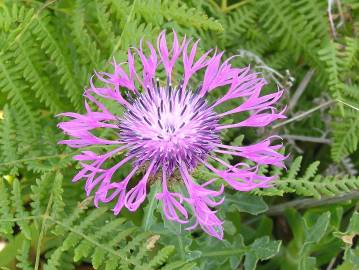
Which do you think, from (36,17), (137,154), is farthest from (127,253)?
(36,17)

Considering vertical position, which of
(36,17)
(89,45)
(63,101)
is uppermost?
(36,17)

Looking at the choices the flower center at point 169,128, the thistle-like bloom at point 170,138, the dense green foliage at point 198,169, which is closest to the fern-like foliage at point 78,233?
the dense green foliage at point 198,169

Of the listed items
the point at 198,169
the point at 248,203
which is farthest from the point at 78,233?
the point at 248,203

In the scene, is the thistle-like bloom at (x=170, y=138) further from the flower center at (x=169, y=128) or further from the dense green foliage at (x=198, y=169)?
the dense green foliage at (x=198, y=169)

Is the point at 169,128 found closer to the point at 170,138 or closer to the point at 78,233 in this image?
the point at 170,138

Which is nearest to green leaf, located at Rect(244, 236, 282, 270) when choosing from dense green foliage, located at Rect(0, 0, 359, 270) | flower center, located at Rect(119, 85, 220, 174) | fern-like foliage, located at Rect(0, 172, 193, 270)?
dense green foliage, located at Rect(0, 0, 359, 270)

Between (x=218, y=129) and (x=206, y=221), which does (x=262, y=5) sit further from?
(x=206, y=221)

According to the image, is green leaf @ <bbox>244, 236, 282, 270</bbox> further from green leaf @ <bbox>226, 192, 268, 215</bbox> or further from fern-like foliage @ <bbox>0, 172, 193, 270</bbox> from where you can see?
fern-like foliage @ <bbox>0, 172, 193, 270</bbox>
